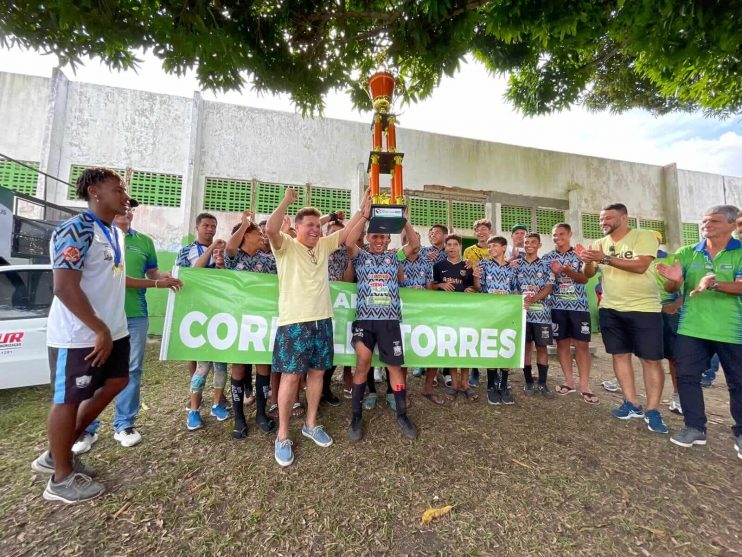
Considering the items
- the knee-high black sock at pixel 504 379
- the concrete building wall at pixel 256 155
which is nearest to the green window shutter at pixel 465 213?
the concrete building wall at pixel 256 155

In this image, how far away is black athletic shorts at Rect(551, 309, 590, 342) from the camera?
4005mm

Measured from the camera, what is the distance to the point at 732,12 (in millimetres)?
2430

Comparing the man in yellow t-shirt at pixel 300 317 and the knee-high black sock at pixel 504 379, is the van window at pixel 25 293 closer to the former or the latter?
the man in yellow t-shirt at pixel 300 317

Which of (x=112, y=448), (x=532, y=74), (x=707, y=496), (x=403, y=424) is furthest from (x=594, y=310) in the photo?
(x=112, y=448)

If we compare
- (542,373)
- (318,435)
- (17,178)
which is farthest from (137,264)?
(17,178)

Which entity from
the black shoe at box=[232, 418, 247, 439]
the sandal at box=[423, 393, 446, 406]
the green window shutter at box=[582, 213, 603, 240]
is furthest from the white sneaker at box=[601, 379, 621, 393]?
the green window shutter at box=[582, 213, 603, 240]

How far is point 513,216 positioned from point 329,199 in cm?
621

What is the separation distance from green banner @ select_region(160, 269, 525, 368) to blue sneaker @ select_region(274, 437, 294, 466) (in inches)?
29.9

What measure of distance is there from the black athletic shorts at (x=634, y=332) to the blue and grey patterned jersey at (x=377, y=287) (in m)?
2.31

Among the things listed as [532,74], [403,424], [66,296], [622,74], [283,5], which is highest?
[622,74]

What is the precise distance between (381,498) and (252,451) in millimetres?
1120

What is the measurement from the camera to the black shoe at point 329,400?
3.58 meters

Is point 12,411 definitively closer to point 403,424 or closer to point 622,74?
point 403,424

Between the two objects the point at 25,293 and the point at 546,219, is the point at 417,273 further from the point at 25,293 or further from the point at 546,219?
the point at 546,219
